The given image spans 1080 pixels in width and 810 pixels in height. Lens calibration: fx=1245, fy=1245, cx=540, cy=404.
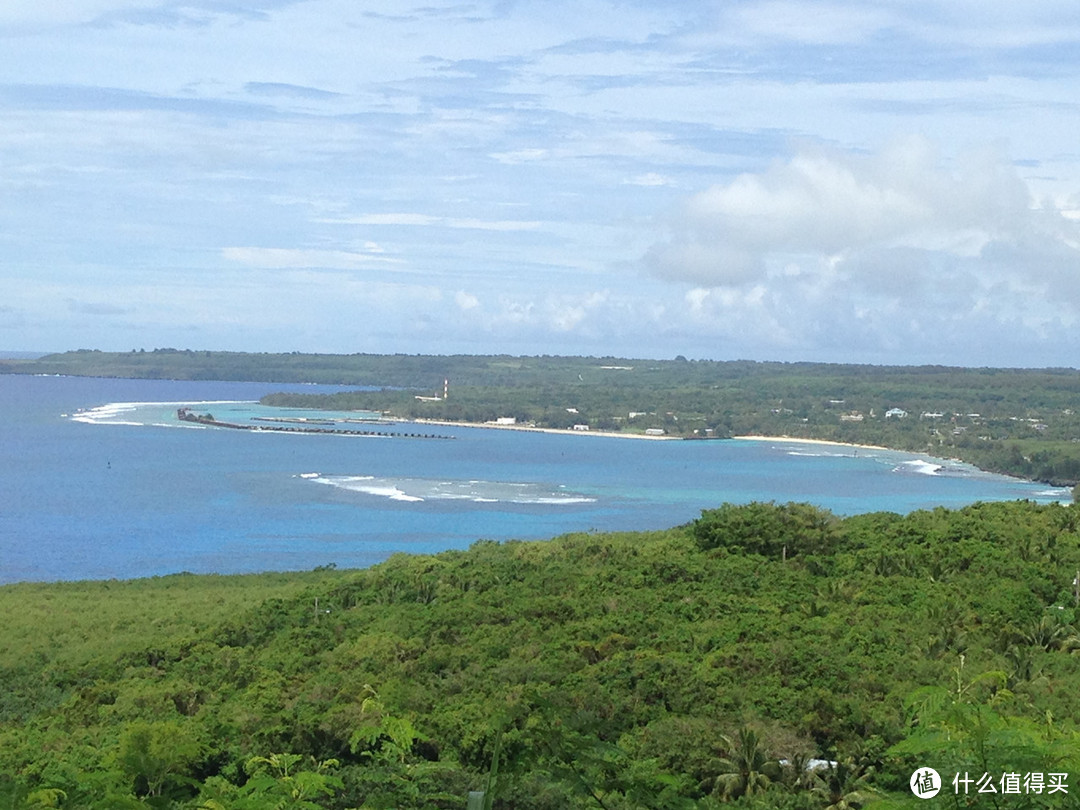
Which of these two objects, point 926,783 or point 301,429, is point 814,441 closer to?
point 301,429

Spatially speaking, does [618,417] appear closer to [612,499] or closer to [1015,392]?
[1015,392]

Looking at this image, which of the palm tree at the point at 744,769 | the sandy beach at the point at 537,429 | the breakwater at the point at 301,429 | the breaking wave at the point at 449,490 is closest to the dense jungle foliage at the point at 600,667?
the palm tree at the point at 744,769

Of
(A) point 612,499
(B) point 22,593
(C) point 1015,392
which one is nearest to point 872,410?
(C) point 1015,392

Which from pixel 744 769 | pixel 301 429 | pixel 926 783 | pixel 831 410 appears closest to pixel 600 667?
pixel 744 769

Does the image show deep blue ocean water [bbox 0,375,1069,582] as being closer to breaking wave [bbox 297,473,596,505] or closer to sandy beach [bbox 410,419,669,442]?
breaking wave [bbox 297,473,596,505]

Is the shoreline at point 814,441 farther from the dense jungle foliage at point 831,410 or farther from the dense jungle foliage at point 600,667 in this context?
the dense jungle foliage at point 600,667

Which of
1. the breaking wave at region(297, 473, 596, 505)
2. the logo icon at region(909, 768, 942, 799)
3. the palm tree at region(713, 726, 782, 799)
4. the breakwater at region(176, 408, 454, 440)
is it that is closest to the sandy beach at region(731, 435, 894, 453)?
the breakwater at region(176, 408, 454, 440)
